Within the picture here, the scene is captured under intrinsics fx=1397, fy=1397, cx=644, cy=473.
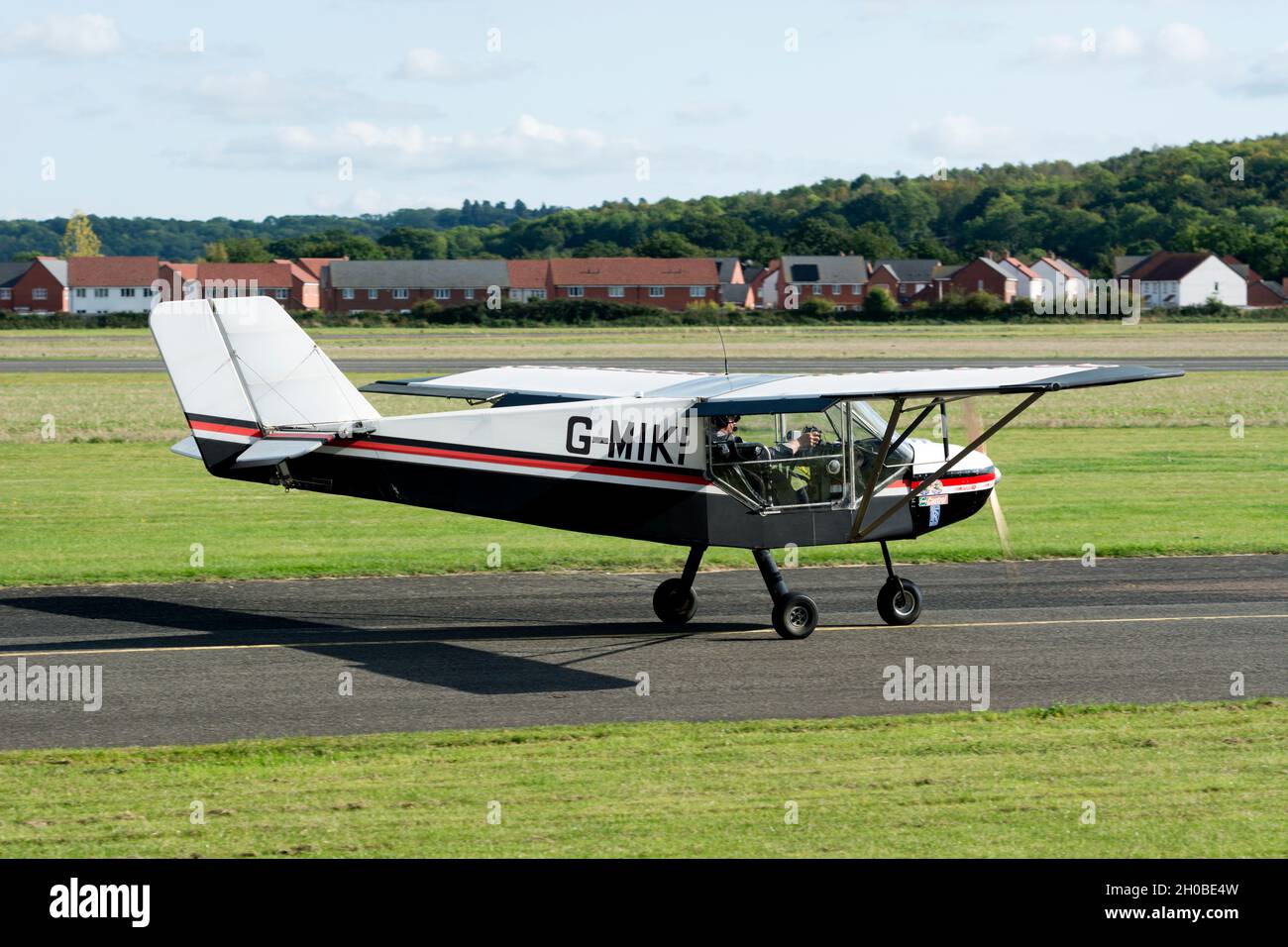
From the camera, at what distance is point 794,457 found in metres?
15.8

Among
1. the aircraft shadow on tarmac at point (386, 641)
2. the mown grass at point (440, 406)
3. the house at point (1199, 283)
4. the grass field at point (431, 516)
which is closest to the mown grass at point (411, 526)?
the grass field at point (431, 516)

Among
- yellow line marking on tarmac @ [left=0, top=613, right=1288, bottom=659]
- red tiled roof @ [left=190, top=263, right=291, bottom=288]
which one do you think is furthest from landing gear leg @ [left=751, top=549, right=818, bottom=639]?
red tiled roof @ [left=190, top=263, right=291, bottom=288]

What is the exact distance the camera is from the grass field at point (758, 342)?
73000mm

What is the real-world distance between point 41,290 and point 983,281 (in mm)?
104654

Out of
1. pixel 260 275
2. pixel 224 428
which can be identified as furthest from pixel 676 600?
pixel 260 275

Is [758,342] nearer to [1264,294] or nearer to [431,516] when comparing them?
[431,516]

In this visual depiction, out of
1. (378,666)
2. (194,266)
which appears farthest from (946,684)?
(194,266)

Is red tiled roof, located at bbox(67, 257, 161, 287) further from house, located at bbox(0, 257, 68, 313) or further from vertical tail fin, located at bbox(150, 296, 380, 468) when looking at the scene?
vertical tail fin, located at bbox(150, 296, 380, 468)

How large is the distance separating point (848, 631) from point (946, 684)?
107 inches

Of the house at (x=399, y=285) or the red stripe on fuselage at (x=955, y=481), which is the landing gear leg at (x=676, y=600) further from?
the house at (x=399, y=285)

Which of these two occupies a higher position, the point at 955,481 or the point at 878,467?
the point at 878,467

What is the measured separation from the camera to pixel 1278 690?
13.3m
